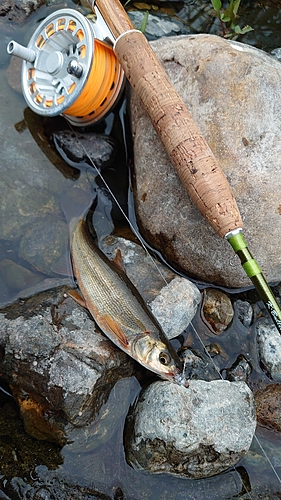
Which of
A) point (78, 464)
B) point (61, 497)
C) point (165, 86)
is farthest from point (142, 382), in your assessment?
point (165, 86)

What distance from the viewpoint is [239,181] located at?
377cm

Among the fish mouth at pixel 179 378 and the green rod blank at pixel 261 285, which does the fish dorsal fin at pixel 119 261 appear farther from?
the green rod blank at pixel 261 285

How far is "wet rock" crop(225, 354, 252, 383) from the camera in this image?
401 cm

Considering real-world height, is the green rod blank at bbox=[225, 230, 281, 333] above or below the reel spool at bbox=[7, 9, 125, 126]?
below

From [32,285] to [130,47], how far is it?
2219mm

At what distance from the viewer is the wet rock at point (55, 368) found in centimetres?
344

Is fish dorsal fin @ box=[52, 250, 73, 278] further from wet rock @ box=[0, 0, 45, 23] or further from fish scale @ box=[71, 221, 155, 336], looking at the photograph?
wet rock @ box=[0, 0, 45, 23]

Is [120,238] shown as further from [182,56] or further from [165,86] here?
[182,56]

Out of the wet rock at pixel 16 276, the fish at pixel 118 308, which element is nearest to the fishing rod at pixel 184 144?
the fish at pixel 118 308

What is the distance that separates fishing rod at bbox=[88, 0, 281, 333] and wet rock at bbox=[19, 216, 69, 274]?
53.3 inches

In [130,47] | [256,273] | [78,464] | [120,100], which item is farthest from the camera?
[120,100]

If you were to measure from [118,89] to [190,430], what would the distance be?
309 cm

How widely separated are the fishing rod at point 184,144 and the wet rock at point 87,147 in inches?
35.7

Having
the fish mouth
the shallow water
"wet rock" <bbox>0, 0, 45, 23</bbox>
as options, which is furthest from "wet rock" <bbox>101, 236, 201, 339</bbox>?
"wet rock" <bbox>0, 0, 45, 23</bbox>
